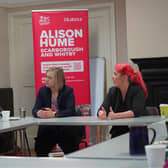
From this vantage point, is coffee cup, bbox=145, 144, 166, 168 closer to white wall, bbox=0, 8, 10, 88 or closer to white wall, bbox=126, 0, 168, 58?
white wall, bbox=126, 0, 168, 58

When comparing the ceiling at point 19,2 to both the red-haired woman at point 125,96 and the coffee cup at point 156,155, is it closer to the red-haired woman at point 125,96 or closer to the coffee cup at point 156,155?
the red-haired woman at point 125,96

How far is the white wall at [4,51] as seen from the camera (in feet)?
23.2

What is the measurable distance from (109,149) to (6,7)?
5.15m

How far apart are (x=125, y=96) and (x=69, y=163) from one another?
2153 mm

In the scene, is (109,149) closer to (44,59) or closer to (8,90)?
(44,59)

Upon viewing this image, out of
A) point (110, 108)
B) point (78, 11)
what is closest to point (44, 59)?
point (78, 11)

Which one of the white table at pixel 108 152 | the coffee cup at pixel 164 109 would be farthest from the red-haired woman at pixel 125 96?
the white table at pixel 108 152

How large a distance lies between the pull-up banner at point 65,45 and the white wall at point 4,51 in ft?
3.80

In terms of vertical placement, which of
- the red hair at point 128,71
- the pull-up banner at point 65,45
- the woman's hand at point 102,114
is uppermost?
the pull-up banner at point 65,45

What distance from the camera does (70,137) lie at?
4637mm

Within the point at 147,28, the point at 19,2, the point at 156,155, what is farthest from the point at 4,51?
the point at 156,155

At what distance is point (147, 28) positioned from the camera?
5.66 m

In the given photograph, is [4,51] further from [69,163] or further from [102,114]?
[69,163]

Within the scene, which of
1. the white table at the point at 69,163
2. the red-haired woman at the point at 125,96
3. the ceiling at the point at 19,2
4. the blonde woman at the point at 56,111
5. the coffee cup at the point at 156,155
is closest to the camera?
the coffee cup at the point at 156,155
